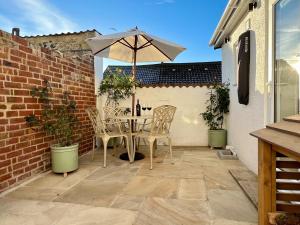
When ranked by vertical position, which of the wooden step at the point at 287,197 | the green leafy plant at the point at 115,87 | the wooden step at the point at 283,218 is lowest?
the wooden step at the point at 283,218

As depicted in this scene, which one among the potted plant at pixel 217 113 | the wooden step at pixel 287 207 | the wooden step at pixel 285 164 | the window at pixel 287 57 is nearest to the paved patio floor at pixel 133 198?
the wooden step at pixel 287 207

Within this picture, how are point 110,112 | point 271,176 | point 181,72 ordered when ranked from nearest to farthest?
point 271,176, point 110,112, point 181,72

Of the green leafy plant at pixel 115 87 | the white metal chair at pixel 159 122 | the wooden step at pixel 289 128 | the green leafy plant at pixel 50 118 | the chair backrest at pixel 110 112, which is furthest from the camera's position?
the green leafy plant at pixel 115 87

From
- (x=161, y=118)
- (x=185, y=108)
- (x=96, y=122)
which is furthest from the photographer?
(x=185, y=108)

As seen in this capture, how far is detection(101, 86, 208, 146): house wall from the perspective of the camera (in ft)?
18.9

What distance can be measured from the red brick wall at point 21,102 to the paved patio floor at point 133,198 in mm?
245

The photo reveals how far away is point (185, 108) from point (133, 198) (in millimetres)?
3534

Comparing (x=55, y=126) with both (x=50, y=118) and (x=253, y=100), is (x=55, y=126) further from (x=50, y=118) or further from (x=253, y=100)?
(x=253, y=100)

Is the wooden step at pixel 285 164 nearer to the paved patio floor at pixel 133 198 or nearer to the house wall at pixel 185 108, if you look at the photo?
the paved patio floor at pixel 133 198

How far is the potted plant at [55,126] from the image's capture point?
3.42 m

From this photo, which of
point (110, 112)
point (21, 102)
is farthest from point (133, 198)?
point (110, 112)

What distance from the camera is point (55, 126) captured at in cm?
353

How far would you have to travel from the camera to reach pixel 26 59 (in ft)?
10.7

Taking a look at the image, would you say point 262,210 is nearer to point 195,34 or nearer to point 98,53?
point 98,53
